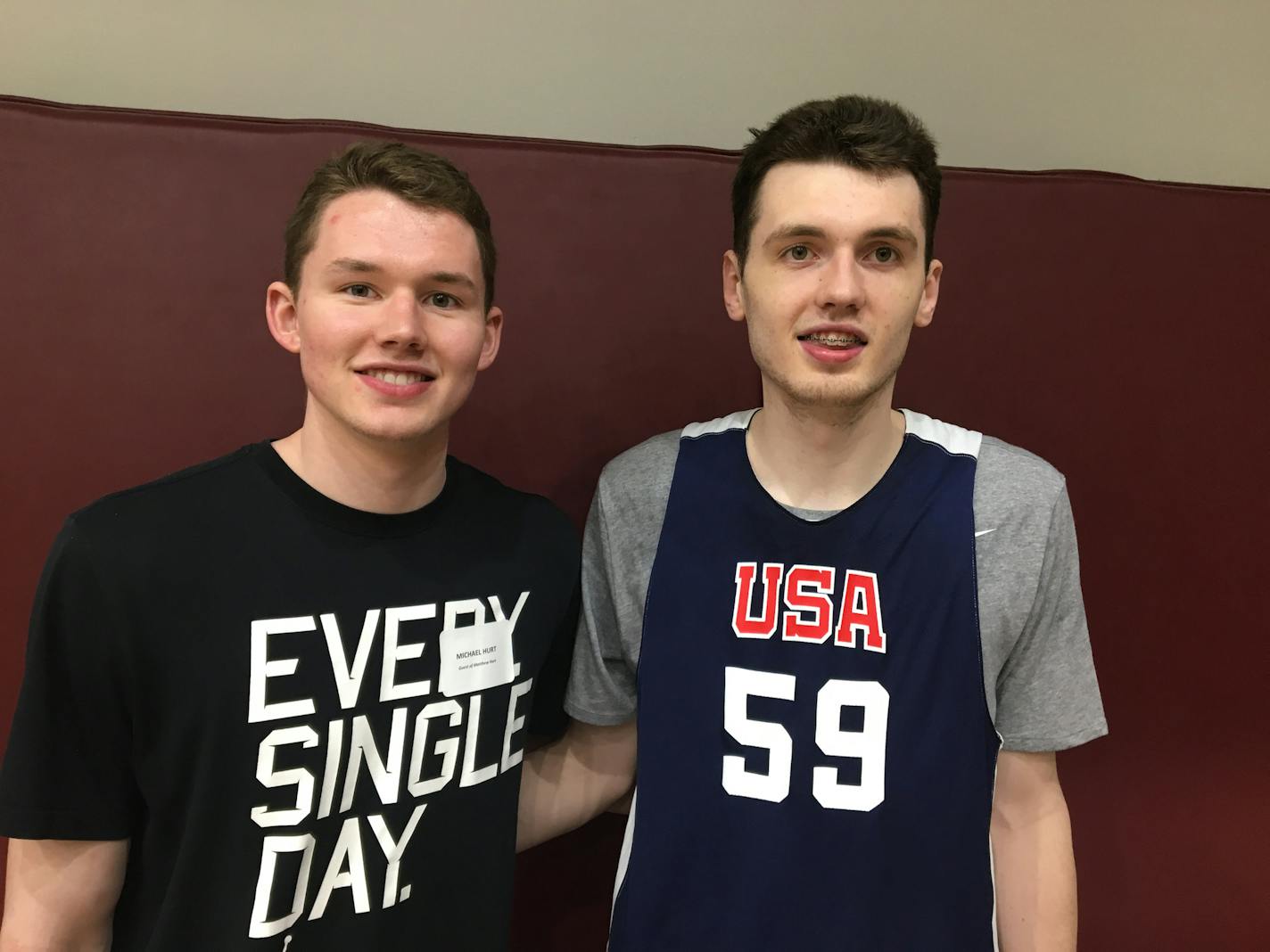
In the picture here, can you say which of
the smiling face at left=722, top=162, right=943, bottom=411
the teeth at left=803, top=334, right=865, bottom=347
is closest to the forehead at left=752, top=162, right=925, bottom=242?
the smiling face at left=722, top=162, right=943, bottom=411

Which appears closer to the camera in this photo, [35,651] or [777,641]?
[35,651]

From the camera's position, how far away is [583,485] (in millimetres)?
1202

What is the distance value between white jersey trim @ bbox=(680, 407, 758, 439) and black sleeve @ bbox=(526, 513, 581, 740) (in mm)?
207

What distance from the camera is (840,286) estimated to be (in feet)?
2.75

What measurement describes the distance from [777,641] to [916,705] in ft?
0.57

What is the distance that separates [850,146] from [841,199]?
0.06 meters

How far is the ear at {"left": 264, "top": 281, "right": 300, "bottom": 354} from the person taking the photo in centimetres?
87

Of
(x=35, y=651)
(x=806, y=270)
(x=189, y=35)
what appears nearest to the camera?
(x=35, y=651)

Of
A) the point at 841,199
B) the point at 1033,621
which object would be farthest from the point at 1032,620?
the point at 841,199

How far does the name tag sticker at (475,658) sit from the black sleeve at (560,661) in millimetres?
97

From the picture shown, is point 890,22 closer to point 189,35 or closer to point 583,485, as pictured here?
point 583,485

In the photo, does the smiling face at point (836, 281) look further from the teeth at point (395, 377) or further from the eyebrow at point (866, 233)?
the teeth at point (395, 377)

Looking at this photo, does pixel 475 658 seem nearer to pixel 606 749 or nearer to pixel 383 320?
pixel 606 749

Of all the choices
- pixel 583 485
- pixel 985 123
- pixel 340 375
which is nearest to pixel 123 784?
pixel 340 375
